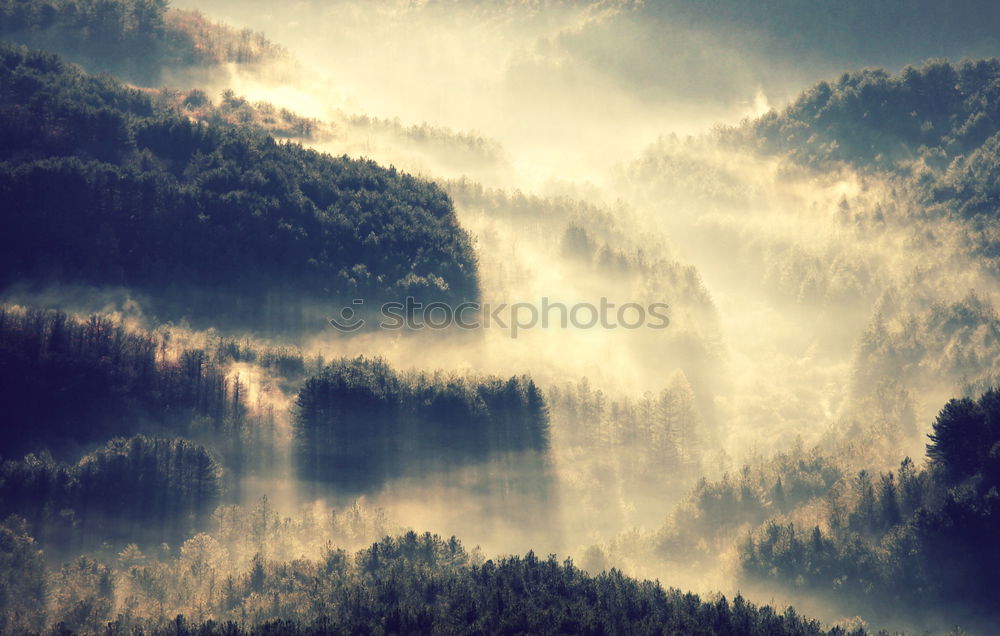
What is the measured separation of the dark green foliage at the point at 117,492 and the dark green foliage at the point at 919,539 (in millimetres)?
95818

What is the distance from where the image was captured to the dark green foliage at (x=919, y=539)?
168 meters

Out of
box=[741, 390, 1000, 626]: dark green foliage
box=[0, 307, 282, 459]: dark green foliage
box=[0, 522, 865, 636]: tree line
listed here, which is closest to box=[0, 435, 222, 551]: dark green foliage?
box=[0, 522, 865, 636]: tree line

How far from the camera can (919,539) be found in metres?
174

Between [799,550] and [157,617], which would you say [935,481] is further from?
[157,617]

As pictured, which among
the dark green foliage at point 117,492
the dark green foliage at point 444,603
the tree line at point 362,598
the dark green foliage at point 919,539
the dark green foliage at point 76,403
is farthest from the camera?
the dark green foliage at point 76,403

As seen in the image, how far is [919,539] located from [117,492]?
129328 mm

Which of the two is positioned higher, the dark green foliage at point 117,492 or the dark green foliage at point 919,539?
the dark green foliage at point 117,492

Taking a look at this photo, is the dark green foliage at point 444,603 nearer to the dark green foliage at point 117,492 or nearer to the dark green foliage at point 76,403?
the dark green foliage at point 117,492

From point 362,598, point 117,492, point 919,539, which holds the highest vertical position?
point 117,492

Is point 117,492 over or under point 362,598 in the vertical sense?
over

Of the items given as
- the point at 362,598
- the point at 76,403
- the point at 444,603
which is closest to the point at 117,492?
the point at 76,403

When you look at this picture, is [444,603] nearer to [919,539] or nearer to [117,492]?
[117,492]

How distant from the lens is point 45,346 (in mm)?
197375

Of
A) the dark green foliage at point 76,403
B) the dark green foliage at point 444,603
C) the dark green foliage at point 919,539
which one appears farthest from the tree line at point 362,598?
the dark green foliage at point 919,539
